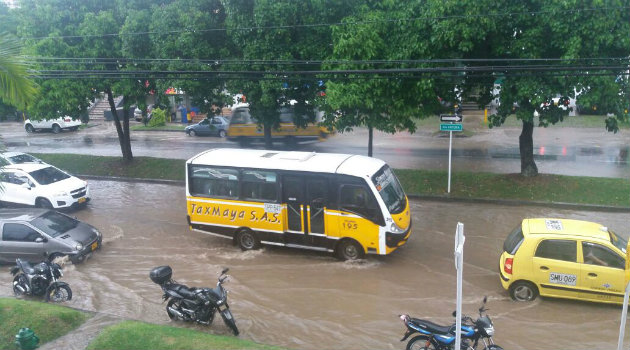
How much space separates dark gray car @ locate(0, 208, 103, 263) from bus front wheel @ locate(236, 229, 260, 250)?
153 inches

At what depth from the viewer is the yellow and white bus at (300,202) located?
1277 centimetres

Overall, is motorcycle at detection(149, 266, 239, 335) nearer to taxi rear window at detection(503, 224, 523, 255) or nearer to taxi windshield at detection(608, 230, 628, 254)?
taxi rear window at detection(503, 224, 523, 255)

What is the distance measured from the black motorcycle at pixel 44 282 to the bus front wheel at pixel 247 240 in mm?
4407

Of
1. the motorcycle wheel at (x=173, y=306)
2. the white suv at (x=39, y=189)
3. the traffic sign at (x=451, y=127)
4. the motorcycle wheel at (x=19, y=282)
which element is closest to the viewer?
the motorcycle wheel at (x=173, y=306)

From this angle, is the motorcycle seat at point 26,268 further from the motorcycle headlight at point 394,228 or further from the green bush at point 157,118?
the green bush at point 157,118

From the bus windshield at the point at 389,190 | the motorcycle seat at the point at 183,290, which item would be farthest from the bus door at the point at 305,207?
the motorcycle seat at the point at 183,290

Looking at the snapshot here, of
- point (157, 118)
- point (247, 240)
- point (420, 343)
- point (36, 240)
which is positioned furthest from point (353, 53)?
point (157, 118)

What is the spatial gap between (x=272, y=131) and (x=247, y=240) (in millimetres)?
14896

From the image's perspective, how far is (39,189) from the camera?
18125mm

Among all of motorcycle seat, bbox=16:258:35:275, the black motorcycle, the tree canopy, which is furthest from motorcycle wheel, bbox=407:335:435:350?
motorcycle seat, bbox=16:258:35:275

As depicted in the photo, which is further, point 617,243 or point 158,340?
point 617,243

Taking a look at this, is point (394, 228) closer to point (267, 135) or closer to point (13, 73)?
point (13, 73)

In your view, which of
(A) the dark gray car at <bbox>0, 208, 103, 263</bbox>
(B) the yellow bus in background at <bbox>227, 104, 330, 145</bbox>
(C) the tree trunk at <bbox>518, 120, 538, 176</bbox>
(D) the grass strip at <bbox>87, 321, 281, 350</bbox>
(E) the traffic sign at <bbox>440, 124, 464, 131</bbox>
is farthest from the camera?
(B) the yellow bus in background at <bbox>227, 104, 330, 145</bbox>

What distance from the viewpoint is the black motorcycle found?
11.3 metres
